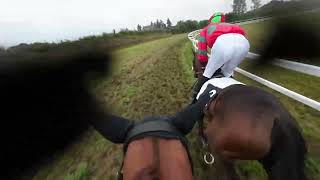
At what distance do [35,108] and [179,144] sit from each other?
3.38ft

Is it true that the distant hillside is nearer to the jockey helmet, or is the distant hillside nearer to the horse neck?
the horse neck

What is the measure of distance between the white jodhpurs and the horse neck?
5.86ft

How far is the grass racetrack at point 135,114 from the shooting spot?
966 mm

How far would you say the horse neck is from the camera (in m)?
1.41

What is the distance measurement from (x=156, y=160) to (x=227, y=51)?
1964 mm

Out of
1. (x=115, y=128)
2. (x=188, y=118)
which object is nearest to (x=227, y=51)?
(x=188, y=118)

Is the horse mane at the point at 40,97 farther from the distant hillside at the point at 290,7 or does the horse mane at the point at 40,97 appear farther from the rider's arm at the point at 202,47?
the rider's arm at the point at 202,47

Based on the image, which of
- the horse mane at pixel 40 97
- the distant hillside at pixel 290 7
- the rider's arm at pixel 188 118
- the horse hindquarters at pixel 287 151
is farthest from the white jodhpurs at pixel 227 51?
the horse mane at pixel 40 97

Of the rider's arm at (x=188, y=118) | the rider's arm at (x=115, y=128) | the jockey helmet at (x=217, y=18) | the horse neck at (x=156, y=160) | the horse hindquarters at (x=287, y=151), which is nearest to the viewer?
the horse neck at (x=156, y=160)

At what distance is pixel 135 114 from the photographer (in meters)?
4.88

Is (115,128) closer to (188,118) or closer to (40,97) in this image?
(188,118)

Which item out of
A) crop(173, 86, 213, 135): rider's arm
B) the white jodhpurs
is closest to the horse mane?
crop(173, 86, 213, 135): rider's arm

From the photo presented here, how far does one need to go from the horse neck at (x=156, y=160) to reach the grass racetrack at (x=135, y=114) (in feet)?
0.73

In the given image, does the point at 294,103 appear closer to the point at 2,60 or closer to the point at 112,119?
the point at 112,119
